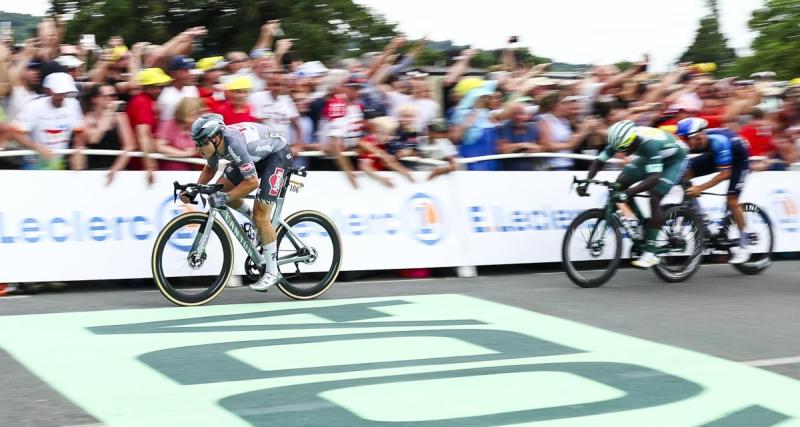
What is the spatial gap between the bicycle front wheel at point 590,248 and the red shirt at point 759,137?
4463mm

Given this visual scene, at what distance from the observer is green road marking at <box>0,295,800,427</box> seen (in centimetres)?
592

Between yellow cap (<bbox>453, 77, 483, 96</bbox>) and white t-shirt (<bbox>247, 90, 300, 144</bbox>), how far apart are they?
2.29 m

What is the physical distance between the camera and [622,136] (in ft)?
36.3

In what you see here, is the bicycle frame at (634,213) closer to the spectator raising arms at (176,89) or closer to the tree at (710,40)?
the spectator raising arms at (176,89)

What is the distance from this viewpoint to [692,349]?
795cm

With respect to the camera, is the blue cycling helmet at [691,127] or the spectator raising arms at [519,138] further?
the spectator raising arms at [519,138]

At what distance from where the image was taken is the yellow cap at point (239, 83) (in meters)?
10.9

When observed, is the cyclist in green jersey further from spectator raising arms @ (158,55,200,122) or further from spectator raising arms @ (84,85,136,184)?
spectator raising arms @ (84,85,136,184)

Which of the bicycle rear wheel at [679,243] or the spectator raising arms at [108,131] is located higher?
the spectator raising arms at [108,131]

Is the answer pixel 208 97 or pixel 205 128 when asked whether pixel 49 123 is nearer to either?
pixel 208 97

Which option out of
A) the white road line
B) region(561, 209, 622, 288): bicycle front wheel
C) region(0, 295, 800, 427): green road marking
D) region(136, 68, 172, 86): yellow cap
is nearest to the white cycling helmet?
region(561, 209, 622, 288): bicycle front wheel

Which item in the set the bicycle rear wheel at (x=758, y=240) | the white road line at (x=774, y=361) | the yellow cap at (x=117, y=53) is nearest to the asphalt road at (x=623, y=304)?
the white road line at (x=774, y=361)

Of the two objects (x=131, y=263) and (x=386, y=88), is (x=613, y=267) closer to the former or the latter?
(x=386, y=88)

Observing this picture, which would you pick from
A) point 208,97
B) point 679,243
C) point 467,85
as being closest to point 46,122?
point 208,97
